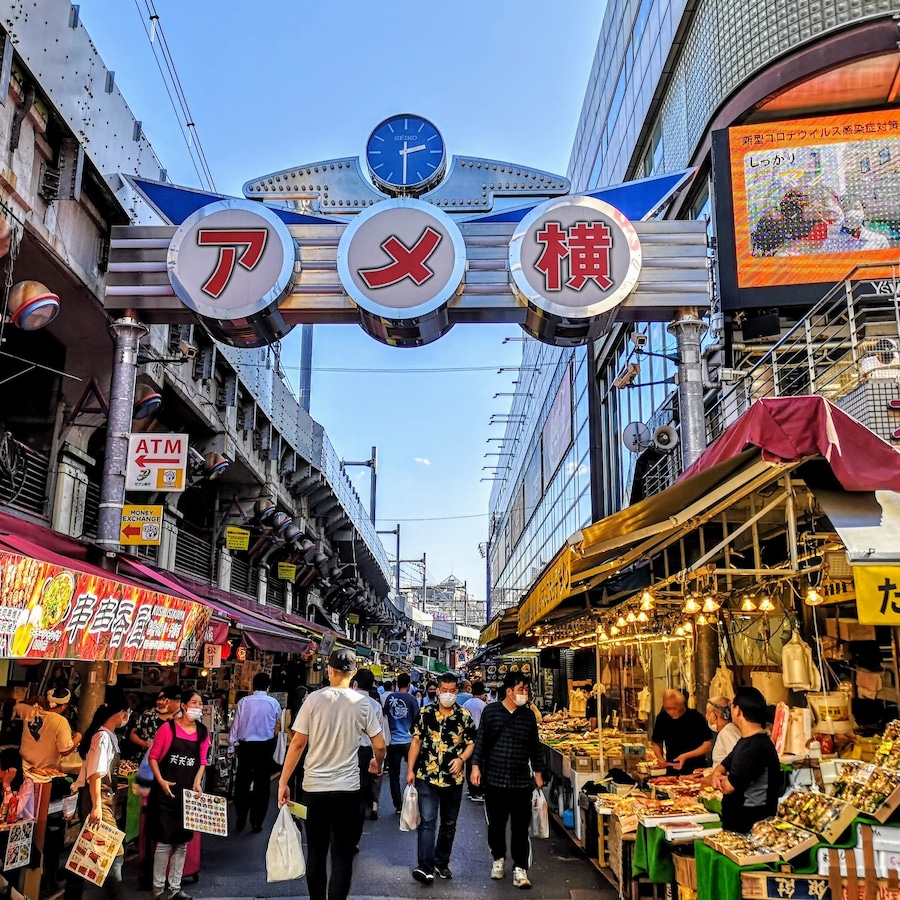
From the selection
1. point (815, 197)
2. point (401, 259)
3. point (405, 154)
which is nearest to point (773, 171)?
point (815, 197)

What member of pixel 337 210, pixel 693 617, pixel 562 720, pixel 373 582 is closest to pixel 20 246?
pixel 337 210

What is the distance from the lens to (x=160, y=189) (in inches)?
485

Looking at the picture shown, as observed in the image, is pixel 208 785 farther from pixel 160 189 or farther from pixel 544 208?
pixel 544 208

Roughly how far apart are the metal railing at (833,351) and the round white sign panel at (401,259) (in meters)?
4.36

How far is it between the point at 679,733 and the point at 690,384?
4.76 meters

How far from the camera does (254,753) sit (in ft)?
35.2

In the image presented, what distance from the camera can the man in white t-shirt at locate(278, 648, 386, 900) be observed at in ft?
19.6

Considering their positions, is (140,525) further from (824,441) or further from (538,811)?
(824,441)

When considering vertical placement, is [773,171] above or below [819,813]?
above

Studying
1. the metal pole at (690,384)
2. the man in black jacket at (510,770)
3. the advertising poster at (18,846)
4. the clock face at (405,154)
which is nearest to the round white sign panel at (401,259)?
the clock face at (405,154)

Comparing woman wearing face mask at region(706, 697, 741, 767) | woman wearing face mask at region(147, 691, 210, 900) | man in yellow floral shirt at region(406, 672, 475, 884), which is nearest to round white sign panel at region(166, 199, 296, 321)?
woman wearing face mask at region(147, 691, 210, 900)

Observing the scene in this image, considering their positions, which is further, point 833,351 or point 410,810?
point 833,351

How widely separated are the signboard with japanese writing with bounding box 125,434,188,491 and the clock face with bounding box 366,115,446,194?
19.4ft

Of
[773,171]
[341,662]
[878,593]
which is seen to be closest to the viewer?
[878,593]
